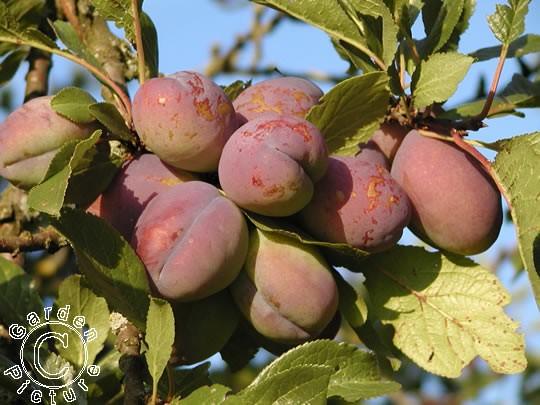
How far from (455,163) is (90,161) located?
46 cm

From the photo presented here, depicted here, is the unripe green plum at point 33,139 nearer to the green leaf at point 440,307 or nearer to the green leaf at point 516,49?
the green leaf at point 440,307

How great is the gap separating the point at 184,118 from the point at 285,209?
16cm

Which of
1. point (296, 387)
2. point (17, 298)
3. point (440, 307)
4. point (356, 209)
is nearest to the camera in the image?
point (296, 387)

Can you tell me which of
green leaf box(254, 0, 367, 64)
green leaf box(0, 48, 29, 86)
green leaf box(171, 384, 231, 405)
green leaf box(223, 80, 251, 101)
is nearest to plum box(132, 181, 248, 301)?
green leaf box(171, 384, 231, 405)

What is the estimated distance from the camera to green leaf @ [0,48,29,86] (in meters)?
1.62

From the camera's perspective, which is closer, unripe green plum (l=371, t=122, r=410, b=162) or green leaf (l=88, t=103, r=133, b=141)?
green leaf (l=88, t=103, r=133, b=141)

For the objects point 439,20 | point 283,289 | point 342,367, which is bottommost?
point 342,367

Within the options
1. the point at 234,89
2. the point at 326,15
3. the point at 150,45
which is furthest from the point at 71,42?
the point at 326,15

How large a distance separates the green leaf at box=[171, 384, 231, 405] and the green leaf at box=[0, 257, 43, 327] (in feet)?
1.43

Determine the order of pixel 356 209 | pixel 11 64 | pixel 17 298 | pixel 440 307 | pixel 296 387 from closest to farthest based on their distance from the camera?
pixel 296 387 < pixel 356 209 < pixel 440 307 < pixel 17 298 < pixel 11 64

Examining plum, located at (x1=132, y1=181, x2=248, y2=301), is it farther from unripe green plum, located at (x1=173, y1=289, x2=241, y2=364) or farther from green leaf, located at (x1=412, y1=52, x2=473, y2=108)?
green leaf, located at (x1=412, y1=52, x2=473, y2=108)

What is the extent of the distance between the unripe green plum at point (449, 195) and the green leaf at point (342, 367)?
0.62 ft

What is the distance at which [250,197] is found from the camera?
107 cm

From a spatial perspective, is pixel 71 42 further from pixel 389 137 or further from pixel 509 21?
pixel 509 21
